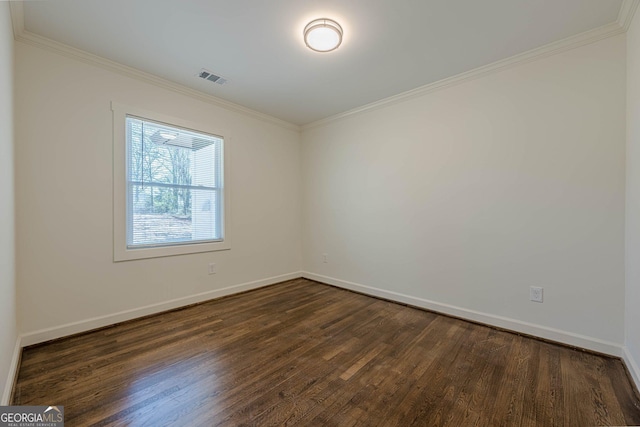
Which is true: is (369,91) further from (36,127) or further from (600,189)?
(36,127)

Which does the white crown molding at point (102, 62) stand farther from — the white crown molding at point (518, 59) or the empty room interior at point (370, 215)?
the white crown molding at point (518, 59)

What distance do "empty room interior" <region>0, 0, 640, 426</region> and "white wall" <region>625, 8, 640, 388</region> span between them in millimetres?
28

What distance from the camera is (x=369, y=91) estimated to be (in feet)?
10.4

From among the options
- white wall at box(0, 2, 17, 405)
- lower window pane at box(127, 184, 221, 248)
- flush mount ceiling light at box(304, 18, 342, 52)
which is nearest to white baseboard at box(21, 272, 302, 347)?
white wall at box(0, 2, 17, 405)

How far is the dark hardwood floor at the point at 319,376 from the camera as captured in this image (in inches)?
57.5

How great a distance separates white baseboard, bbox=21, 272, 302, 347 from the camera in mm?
2197

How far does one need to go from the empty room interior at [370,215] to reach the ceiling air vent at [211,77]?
0.08ft

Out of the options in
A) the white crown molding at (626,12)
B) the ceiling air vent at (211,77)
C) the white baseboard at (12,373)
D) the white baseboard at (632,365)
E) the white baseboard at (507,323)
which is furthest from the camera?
the ceiling air vent at (211,77)

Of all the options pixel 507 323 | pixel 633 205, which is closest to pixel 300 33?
pixel 633 205

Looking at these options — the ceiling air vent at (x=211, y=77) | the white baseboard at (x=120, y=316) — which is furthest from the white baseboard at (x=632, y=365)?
the ceiling air vent at (x=211, y=77)

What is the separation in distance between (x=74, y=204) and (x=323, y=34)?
264 cm

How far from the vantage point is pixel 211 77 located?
2850 mm

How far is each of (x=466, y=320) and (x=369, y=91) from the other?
2782mm

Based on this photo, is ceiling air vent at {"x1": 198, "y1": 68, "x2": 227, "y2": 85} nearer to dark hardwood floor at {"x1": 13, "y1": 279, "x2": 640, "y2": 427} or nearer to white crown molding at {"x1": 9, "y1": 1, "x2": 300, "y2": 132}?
white crown molding at {"x1": 9, "y1": 1, "x2": 300, "y2": 132}
